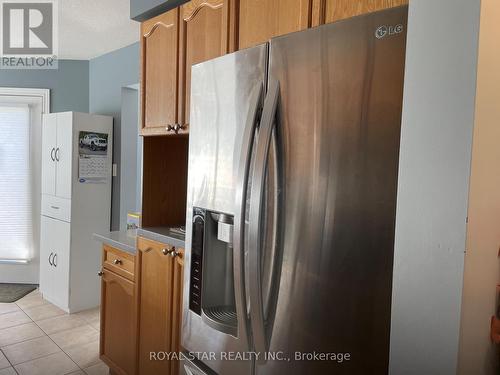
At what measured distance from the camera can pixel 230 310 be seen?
1.34 meters

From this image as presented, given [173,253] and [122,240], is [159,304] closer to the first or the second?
[173,253]

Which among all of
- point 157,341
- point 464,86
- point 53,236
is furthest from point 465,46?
point 53,236

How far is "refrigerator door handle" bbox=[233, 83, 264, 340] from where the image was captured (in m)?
1.10

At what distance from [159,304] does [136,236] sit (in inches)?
16.3

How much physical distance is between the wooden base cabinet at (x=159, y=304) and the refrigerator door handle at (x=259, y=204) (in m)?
0.71

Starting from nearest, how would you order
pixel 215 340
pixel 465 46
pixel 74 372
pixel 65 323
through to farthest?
pixel 465 46
pixel 215 340
pixel 74 372
pixel 65 323

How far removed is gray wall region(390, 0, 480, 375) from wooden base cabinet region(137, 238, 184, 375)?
1.20 meters

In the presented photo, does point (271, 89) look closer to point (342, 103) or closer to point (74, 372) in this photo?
point (342, 103)

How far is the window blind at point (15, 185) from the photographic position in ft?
13.2

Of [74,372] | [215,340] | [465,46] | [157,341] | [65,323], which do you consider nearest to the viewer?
[465,46]

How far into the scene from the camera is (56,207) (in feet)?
11.5

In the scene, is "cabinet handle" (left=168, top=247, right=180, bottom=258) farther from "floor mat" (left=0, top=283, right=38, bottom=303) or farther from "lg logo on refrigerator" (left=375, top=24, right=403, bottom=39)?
"floor mat" (left=0, top=283, right=38, bottom=303)

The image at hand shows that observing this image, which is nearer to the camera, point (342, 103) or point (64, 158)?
point (342, 103)

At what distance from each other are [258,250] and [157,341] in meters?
1.09
